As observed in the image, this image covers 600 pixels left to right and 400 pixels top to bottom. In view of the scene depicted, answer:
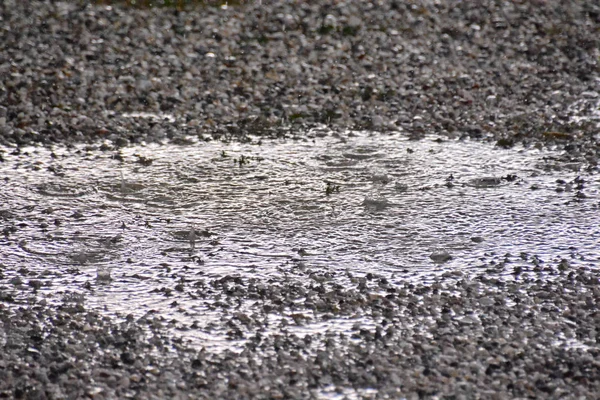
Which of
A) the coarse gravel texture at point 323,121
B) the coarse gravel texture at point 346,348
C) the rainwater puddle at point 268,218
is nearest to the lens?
the coarse gravel texture at point 346,348

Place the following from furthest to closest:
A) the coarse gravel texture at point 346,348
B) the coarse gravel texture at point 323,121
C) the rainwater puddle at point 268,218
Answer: the rainwater puddle at point 268,218 < the coarse gravel texture at point 323,121 < the coarse gravel texture at point 346,348

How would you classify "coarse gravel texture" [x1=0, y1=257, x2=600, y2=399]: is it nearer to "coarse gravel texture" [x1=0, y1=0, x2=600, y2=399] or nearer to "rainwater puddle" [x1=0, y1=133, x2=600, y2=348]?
"coarse gravel texture" [x1=0, y1=0, x2=600, y2=399]

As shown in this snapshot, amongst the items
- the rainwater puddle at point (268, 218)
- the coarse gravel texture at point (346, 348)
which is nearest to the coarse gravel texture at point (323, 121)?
the coarse gravel texture at point (346, 348)

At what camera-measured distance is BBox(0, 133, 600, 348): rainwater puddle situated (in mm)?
6508

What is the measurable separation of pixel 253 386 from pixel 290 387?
229 mm

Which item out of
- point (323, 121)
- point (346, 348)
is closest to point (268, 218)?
point (346, 348)

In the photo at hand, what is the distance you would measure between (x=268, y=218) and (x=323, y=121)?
3.10 meters

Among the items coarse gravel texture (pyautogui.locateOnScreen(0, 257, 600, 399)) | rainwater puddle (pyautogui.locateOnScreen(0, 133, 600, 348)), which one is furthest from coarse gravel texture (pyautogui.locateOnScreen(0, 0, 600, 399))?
rainwater puddle (pyautogui.locateOnScreen(0, 133, 600, 348))

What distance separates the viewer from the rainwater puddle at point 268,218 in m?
6.51

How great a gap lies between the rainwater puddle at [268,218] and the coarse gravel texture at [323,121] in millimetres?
243

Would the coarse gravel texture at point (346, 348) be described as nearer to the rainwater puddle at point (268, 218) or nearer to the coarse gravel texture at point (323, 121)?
the coarse gravel texture at point (323, 121)

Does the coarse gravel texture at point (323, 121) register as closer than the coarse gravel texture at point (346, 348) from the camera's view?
No

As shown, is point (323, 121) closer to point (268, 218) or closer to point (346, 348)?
point (268, 218)

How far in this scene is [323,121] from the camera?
10.7 metres
